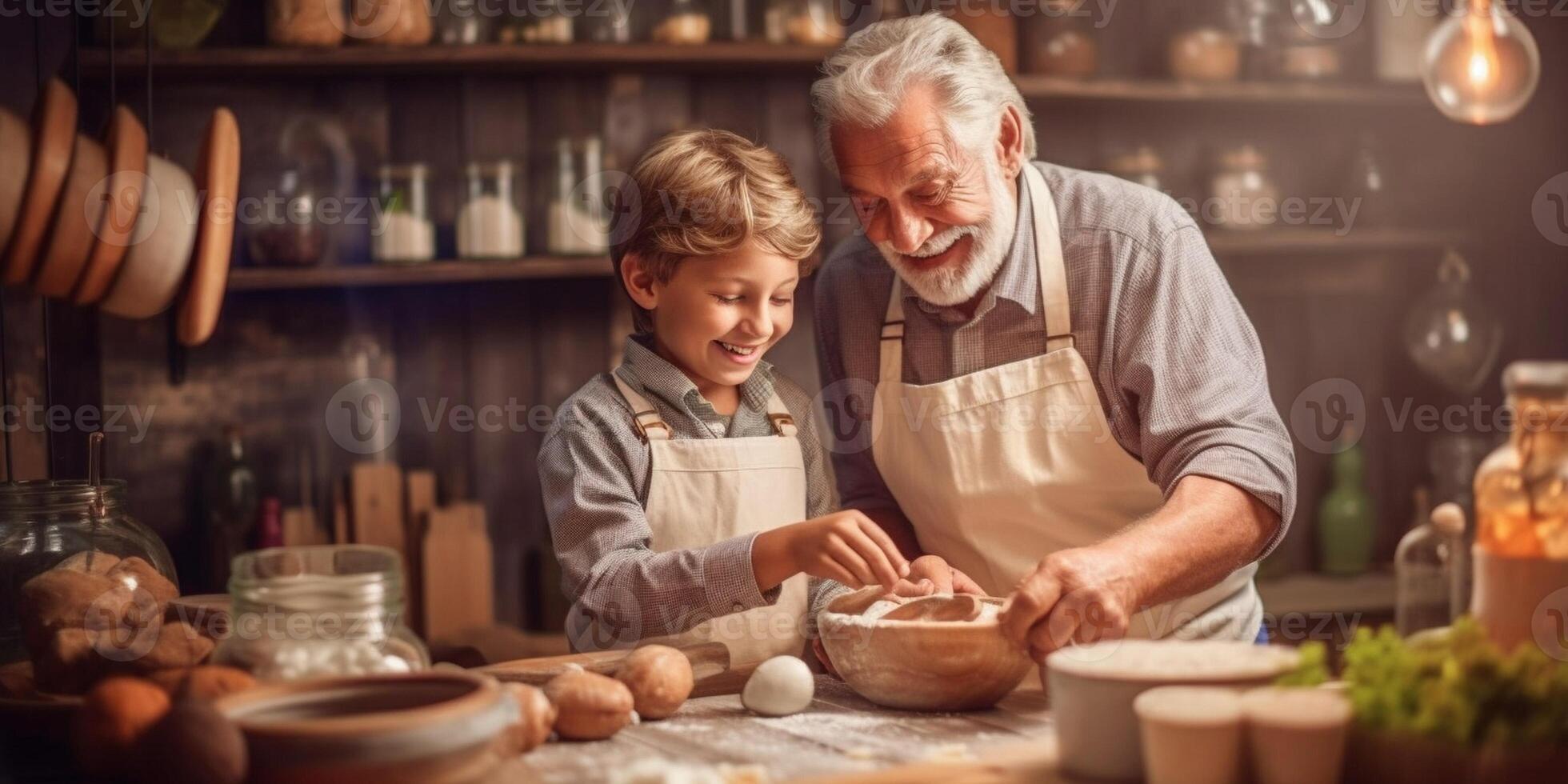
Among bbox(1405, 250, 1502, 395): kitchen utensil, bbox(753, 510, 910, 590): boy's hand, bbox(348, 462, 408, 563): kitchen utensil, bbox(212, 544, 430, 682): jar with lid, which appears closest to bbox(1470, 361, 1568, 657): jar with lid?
bbox(753, 510, 910, 590): boy's hand

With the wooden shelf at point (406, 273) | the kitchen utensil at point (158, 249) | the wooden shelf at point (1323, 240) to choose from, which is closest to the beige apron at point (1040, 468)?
the kitchen utensil at point (158, 249)

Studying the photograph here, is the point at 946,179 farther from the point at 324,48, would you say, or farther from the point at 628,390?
the point at 324,48

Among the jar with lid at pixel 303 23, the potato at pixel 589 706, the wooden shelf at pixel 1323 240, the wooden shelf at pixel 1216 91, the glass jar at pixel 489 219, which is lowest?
the potato at pixel 589 706

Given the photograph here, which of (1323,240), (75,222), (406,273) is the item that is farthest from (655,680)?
(1323,240)

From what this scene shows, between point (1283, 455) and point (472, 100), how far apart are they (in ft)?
7.31

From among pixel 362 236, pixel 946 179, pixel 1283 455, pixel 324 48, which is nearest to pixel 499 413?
pixel 362 236

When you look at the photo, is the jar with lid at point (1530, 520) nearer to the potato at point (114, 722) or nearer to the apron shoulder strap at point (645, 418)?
the apron shoulder strap at point (645, 418)

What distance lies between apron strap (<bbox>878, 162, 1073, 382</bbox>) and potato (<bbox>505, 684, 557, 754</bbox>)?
96cm

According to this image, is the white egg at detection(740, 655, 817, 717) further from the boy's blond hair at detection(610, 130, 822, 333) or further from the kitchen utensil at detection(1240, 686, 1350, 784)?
the boy's blond hair at detection(610, 130, 822, 333)

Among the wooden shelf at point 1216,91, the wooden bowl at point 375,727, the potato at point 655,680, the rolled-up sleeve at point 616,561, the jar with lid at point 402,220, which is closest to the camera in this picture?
the wooden bowl at point 375,727

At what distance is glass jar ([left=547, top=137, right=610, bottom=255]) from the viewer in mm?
3283

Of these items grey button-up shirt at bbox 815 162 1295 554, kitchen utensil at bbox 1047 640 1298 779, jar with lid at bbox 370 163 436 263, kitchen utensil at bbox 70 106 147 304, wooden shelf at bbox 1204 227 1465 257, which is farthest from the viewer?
wooden shelf at bbox 1204 227 1465 257

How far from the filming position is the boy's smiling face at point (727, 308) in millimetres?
1885

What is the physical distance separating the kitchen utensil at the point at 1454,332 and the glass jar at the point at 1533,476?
8.59 ft
